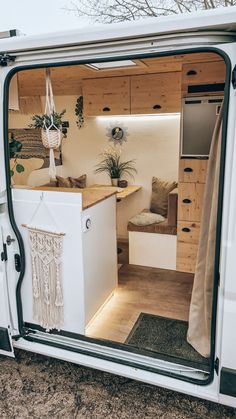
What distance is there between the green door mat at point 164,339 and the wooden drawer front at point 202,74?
92.2 inches

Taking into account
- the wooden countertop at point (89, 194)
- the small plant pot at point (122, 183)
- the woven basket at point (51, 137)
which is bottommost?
the small plant pot at point (122, 183)

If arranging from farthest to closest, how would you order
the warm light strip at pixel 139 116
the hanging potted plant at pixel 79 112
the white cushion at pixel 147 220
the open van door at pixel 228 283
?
the hanging potted plant at pixel 79 112, the warm light strip at pixel 139 116, the white cushion at pixel 147 220, the open van door at pixel 228 283

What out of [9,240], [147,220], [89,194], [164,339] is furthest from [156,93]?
[164,339]

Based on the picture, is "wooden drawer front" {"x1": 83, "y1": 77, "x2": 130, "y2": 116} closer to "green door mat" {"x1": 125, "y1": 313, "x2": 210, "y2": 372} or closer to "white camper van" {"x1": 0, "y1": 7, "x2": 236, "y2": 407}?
"white camper van" {"x1": 0, "y1": 7, "x2": 236, "y2": 407}

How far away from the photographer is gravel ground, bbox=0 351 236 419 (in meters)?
2.04

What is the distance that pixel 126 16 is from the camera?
14.7ft

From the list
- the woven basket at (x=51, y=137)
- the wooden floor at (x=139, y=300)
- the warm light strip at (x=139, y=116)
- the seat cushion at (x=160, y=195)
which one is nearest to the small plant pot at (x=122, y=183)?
the seat cushion at (x=160, y=195)

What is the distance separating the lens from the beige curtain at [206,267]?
6.86 ft

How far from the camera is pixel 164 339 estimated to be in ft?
8.77

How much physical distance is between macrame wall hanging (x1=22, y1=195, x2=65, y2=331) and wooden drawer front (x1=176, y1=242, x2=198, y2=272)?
6.12 ft

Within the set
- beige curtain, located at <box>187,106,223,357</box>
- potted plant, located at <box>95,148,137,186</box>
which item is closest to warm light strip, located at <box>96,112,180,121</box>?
potted plant, located at <box>95,148,137,186</box>

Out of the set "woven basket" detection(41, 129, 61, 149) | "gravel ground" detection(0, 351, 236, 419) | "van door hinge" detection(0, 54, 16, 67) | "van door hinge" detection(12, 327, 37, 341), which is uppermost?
"van door hinge" detection(0, 54, 16, 67)

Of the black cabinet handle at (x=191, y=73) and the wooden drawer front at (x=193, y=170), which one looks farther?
the wooden drawer front at (x=193, y=170)

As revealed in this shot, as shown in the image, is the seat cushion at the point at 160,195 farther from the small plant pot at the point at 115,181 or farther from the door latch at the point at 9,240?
the door latch at the point at 9,240
